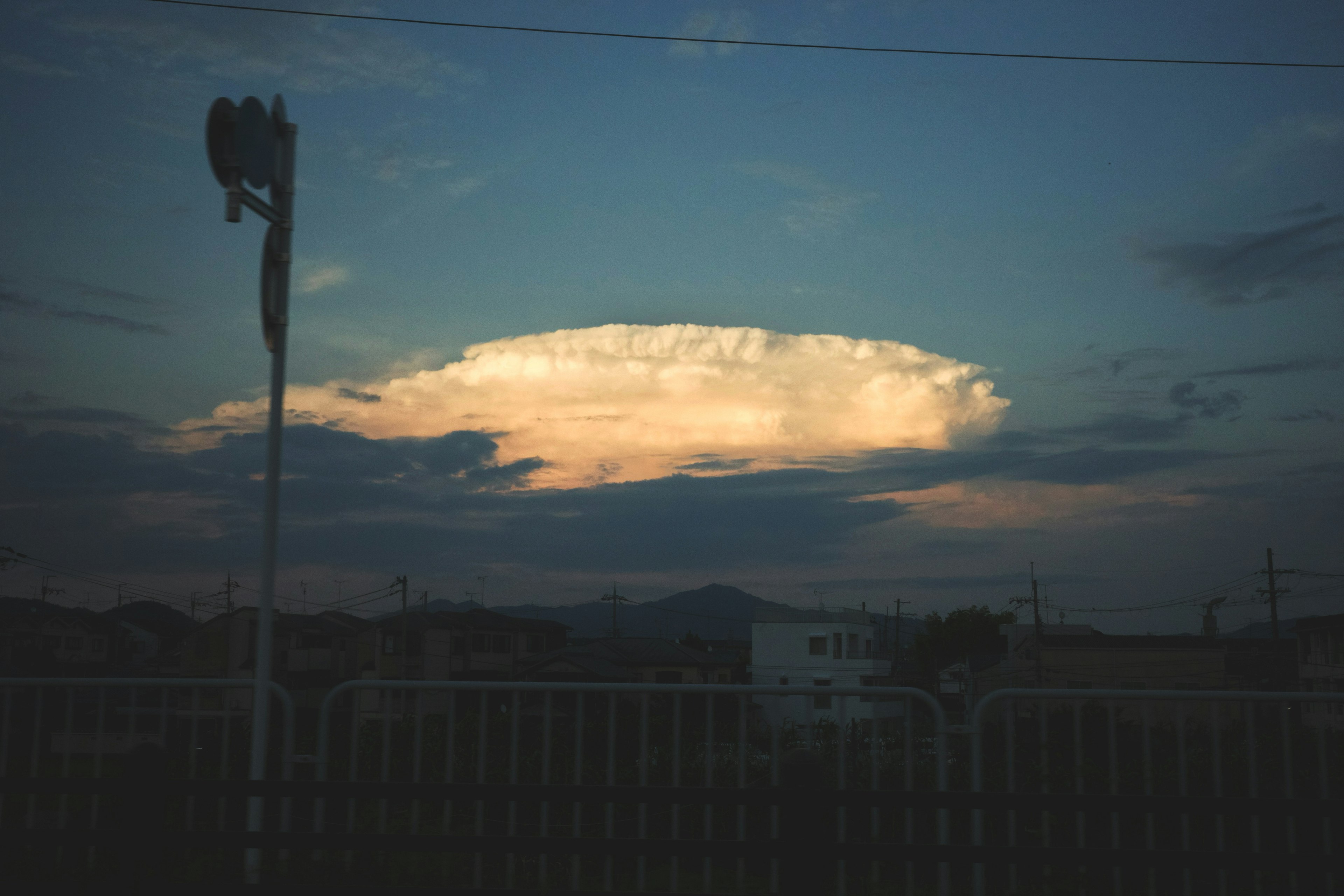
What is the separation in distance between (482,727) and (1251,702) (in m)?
4.64

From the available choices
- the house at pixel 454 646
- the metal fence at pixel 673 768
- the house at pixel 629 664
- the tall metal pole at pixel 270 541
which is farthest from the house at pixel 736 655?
the tall metal pole at pixel 270 541

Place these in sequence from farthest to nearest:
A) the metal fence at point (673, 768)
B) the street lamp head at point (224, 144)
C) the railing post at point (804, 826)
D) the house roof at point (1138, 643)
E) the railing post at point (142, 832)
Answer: the house roof at point (1138, 643) < the metal fence at point (673, 768) < the street lamp head at point (224, 144) < the railing post at point (142, 832) < the railing post at point (804, 826)

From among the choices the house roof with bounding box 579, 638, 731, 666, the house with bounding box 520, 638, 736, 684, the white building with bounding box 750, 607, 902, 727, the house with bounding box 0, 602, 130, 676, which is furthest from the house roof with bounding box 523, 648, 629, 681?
the house with bounding box 0, 602, 130, 676

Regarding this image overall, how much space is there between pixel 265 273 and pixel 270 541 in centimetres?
155

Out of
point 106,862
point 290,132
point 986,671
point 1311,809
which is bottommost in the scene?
point 986,671

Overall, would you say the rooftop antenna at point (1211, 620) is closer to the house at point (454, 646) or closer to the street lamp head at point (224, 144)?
the house at point (454, 646)

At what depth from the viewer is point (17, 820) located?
6.15 meters

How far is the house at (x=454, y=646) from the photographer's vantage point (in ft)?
168

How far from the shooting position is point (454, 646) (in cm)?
5459

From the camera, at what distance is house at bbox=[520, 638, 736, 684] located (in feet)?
153

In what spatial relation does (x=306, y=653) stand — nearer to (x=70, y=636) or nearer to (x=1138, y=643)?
(x=70, y=636)

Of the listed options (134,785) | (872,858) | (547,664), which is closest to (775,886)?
(872,858)

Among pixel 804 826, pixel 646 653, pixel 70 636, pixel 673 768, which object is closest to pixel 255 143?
pixel 673 768

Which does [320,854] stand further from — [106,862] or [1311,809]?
[1311,809]
